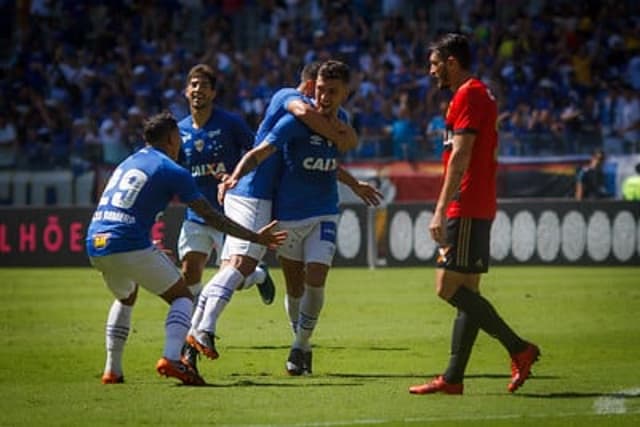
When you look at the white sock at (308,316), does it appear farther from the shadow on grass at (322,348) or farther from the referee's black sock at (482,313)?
the shadow on grass at (322,348)

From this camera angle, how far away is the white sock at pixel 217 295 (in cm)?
1232

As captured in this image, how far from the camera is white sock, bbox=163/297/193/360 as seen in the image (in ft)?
36.9

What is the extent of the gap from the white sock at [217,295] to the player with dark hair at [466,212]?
1994 millimetres

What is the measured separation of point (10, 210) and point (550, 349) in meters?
15.7

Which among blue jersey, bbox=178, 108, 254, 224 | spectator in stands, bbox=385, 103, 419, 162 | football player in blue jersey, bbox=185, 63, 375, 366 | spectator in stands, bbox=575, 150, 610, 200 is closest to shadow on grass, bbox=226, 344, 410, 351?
blue jersey, bbox=178, 108, 254, 224

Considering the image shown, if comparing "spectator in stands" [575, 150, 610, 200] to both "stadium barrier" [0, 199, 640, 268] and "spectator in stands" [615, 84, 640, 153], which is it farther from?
"spectator in stands" [615, 84, 640, 153]

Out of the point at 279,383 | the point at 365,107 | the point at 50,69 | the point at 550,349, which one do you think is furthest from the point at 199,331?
the point at 50,69

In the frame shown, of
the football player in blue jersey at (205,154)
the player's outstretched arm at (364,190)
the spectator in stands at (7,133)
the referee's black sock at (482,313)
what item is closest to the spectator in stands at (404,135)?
the spectator in stands at (7,133)

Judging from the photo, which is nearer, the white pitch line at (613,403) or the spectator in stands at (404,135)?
the white pitch line at (613,403)

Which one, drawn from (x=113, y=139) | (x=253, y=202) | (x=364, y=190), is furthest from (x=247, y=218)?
(x=113, y=139)

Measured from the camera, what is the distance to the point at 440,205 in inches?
414

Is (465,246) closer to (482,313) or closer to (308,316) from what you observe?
(482,313)

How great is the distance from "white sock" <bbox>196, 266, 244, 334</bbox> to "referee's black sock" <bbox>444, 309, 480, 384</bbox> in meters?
2.19

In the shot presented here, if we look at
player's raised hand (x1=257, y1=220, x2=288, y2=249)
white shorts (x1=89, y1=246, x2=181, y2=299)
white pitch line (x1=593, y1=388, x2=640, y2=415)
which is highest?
player's raised hand (x1=257, y1=220, x2=288, y2=249)
